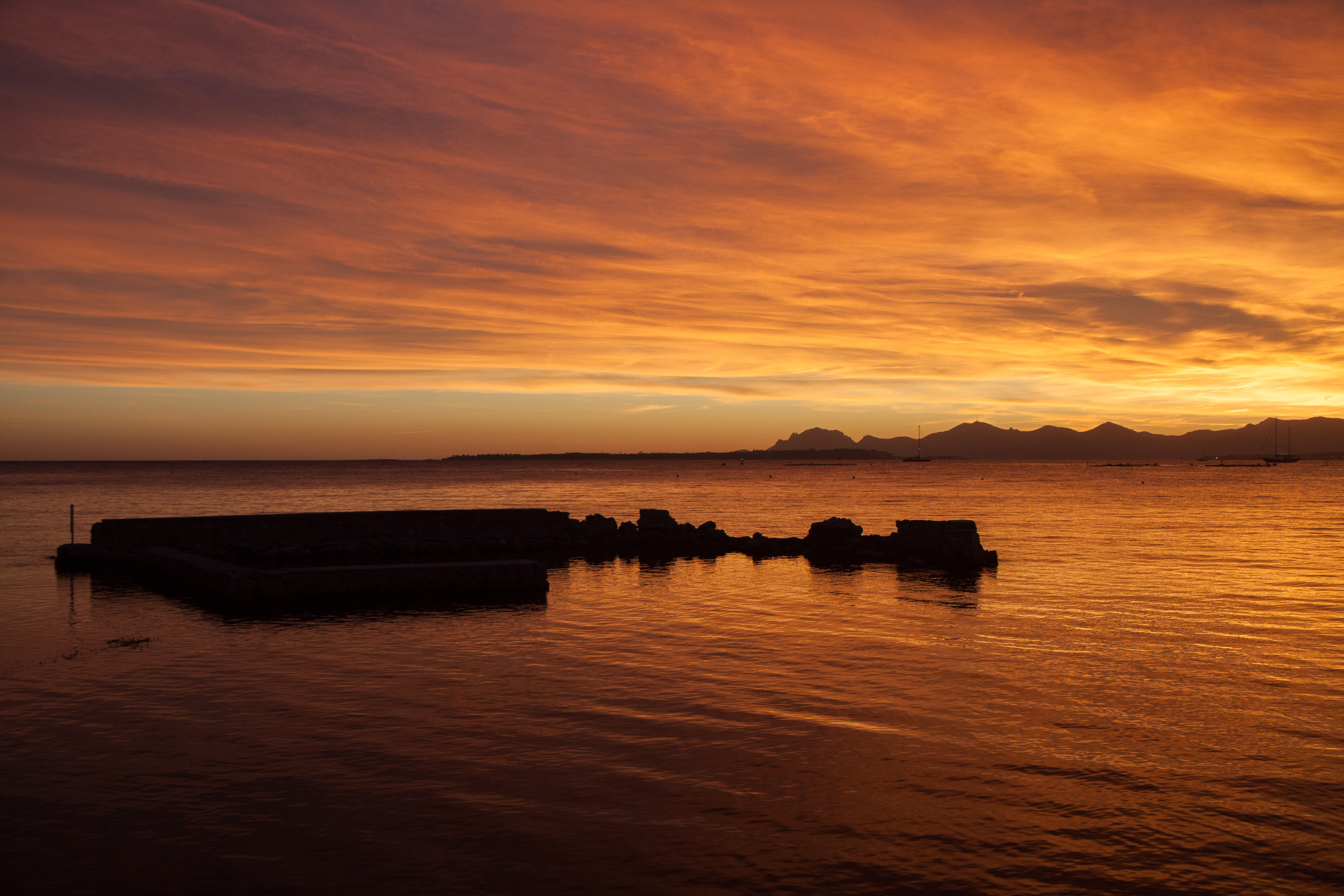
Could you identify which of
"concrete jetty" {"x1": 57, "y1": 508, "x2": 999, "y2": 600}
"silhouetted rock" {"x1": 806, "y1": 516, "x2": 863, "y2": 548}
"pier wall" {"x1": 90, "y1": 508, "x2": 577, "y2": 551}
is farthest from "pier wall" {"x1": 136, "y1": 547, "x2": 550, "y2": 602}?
"silhouetted rock" {"x1": 806, "y1": 516, "x2": 863, "y2": 548}

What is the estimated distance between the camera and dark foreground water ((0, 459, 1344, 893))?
651 cm

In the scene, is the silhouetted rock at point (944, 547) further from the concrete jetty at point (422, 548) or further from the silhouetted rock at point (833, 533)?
the silhouetted rock at point (833, 533)

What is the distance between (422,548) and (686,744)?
2130 centimetres

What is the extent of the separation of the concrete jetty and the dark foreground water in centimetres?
170

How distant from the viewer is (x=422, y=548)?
1128 inches

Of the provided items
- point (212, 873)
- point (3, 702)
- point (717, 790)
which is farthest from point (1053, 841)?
point (3, 702)

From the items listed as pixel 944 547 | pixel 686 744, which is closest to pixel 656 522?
pixel 944 547

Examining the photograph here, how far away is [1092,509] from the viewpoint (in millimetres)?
55219

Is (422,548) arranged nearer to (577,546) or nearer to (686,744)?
(577,546)

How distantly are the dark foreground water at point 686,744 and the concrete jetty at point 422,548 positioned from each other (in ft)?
5.58

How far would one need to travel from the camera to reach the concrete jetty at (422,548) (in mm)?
19359

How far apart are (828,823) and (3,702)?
10353 mm

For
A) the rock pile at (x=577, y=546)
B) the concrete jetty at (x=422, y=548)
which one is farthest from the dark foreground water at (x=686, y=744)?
the rock pile at (x=577, y=546)

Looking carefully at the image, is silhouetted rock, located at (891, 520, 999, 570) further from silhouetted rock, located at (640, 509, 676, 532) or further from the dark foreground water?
silhouetted rock, located at (640, 509, 676, 532)
